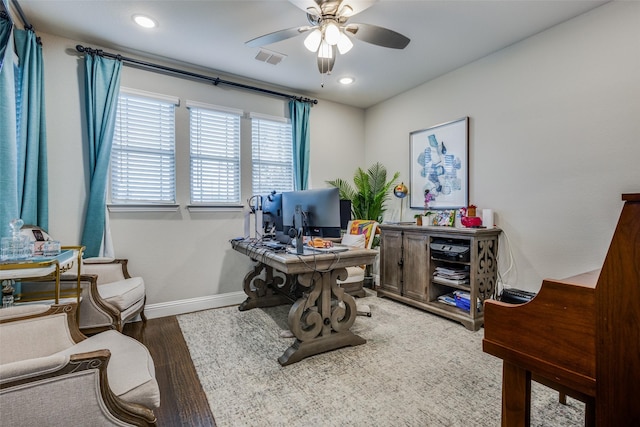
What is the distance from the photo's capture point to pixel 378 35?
2.15 m

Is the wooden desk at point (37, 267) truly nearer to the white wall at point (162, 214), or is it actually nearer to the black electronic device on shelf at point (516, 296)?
the white wall at point (162, 214)

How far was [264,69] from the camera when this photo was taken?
3.45 meters

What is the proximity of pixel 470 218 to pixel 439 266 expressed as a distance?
2.09ft

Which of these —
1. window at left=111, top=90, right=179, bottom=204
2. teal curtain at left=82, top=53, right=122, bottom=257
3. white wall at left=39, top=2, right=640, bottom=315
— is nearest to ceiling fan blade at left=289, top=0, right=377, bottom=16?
white wall at left=39, top=2, right=640, bottom=315

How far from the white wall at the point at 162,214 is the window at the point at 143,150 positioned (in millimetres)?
106

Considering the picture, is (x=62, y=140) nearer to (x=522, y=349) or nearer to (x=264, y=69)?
(x=264, y=69)

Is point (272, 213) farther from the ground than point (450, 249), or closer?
farther from the ground

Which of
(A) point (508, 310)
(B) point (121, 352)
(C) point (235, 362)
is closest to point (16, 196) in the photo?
(B) point (121, 352)

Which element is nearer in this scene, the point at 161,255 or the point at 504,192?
the point at 504,192

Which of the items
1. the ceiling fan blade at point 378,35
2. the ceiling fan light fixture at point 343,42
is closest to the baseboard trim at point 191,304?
the ceiling fan light fixture at point 343,42

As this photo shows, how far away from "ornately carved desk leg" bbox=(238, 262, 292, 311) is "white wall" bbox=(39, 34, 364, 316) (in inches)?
13.0

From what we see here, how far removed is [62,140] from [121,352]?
8.08ft

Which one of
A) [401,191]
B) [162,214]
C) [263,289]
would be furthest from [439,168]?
[162,214]

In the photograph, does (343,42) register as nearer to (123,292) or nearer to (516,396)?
(516,396)
